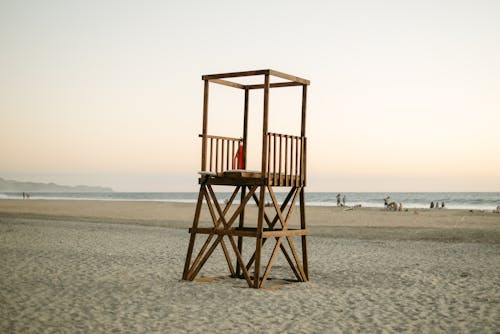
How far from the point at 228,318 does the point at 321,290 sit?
9.92 ft

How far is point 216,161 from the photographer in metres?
12.1

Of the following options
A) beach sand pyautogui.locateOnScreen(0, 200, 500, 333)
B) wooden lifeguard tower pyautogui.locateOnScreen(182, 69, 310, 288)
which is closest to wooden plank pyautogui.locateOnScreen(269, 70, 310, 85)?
wooden lifeguard tower pyautogui.locateOnScreen(182, 69, 310, 288)

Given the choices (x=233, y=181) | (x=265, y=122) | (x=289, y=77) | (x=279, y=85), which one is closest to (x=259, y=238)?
(x=233, y=181)

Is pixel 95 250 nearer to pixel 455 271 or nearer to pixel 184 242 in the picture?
pixel 184 242

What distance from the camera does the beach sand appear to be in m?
8.19

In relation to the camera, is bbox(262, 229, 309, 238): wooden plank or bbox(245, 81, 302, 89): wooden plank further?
bbox(245, 81, 302, 89): wooden plank

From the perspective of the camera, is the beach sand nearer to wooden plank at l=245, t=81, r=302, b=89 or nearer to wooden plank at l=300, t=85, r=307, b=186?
wooden plank at l=300, t=85, r=307, b=186

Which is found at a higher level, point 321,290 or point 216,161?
point 216,161

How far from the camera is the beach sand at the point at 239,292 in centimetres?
819

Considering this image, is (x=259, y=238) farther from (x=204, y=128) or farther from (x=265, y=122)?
(x=204, y=128)

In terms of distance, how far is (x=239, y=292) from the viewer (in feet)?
34.9

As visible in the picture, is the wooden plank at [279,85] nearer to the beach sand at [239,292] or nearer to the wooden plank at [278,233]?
the wooden plank at [278,233]

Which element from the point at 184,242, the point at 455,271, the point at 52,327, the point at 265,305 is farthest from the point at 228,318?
the point at 184,242

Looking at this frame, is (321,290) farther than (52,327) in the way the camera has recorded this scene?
Yes
